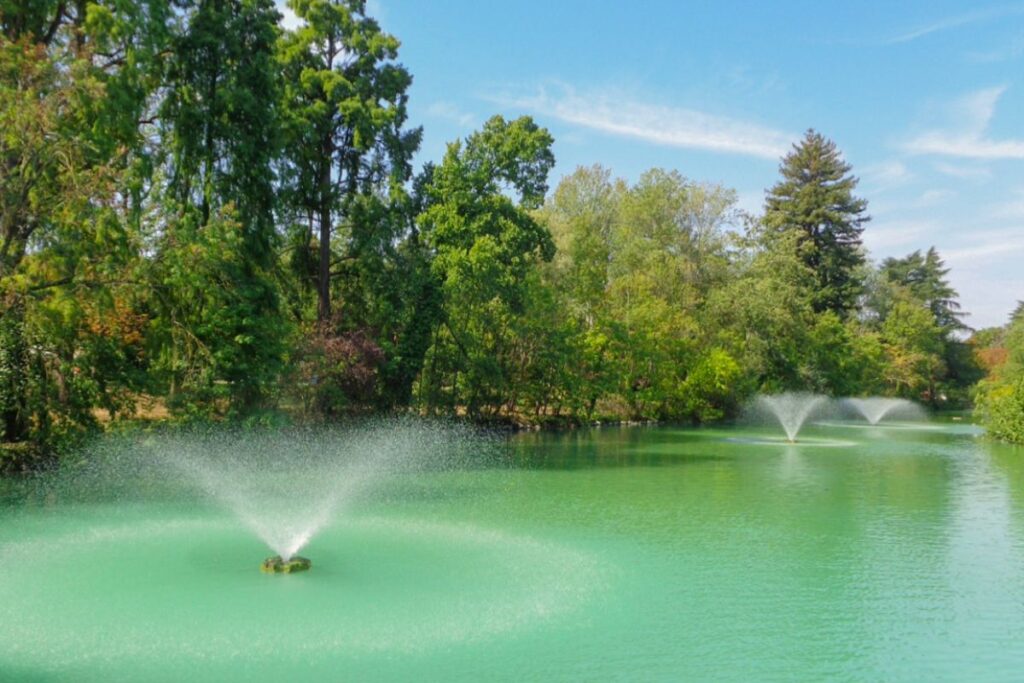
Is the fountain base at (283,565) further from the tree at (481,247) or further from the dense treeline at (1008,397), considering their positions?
the dense treeline at (1008,397)

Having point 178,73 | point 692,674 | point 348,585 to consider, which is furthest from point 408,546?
point 178,73

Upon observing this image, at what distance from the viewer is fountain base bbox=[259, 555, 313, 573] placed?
33.0 feet

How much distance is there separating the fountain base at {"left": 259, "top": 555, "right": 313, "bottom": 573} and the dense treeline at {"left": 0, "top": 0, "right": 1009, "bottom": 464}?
8.14 m

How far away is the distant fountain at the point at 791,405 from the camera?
4384 centimetres

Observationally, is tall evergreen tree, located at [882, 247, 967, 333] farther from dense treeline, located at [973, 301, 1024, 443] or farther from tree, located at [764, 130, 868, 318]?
dense treeline, located at [973, 301, 1024, 443]

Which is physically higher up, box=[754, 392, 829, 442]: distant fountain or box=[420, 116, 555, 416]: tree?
box=[420, 116, 555, 416]: tree

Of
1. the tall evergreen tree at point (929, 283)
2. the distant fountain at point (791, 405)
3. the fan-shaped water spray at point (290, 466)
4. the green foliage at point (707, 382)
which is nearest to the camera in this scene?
the fan-shaped water spray at point (290, 466)

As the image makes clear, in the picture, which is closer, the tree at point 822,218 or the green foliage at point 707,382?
the green foliage at point 707,382

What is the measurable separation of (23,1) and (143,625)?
1411 cm

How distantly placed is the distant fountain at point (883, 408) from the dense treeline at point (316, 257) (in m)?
2.50

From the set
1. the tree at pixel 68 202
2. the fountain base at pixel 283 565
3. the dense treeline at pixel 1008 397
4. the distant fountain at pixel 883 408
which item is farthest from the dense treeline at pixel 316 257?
the dense treeline at pixel 1008 397

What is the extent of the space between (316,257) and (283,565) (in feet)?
63.3

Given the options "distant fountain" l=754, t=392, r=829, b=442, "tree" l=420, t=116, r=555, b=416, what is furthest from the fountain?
"distant fountain" l=754, t=392, r=829, b=442

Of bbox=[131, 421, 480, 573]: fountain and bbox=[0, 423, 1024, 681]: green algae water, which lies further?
bbox=[131, 421, 480, 573]: fountain
